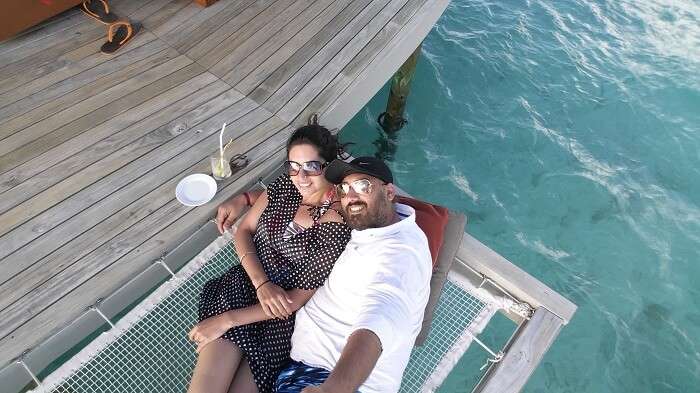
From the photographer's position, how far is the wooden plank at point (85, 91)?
3.10 meters

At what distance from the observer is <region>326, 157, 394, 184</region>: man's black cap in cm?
204

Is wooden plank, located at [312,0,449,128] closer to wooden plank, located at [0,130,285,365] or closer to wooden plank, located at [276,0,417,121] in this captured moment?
wooden plank, located at [276,0,417,121]

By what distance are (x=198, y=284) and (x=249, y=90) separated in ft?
5.46

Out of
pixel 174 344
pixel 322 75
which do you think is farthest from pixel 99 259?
pixel 322 75

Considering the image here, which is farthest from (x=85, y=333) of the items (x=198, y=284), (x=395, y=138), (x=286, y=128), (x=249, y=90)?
(x=395, y=138)

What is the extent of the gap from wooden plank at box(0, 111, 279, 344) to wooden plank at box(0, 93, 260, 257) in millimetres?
106

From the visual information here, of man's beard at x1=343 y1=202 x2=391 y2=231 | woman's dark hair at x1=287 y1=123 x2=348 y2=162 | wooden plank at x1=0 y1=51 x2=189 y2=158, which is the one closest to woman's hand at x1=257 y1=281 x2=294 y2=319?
man's beard at x1=343 y1=202 x2=391 y2=231

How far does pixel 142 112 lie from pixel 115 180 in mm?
636

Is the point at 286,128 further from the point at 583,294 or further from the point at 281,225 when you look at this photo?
the point at 583,294

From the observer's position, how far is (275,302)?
2066 millimetres

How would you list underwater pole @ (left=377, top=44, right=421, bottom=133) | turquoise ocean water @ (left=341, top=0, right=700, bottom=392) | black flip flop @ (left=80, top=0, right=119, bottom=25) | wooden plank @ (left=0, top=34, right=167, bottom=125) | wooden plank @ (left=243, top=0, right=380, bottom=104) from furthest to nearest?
underwater pole @ (left=377, top=44, right=421, bottom=133) → turquoise ocean water @ (left=341, top=0, right=700, bottom=392) → black flip flop @ (left=80, top=0, right=119, bottom=25) → wooden plank @ (left=243, top=0, right=380, bottom=104) → wooden plank @ (left=0, top=34, right=167, bottom=125)

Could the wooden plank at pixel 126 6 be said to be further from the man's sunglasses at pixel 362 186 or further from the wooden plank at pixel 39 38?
the man's sunglasses at pixel 362 186

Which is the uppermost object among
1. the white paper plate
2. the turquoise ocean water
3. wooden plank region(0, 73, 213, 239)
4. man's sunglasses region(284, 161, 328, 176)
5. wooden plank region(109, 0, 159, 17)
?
man's sunglasses region(284, 161, 328, 176)

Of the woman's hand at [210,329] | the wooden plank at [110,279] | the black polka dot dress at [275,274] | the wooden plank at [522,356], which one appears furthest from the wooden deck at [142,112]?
the wooden plank at [522,356]
